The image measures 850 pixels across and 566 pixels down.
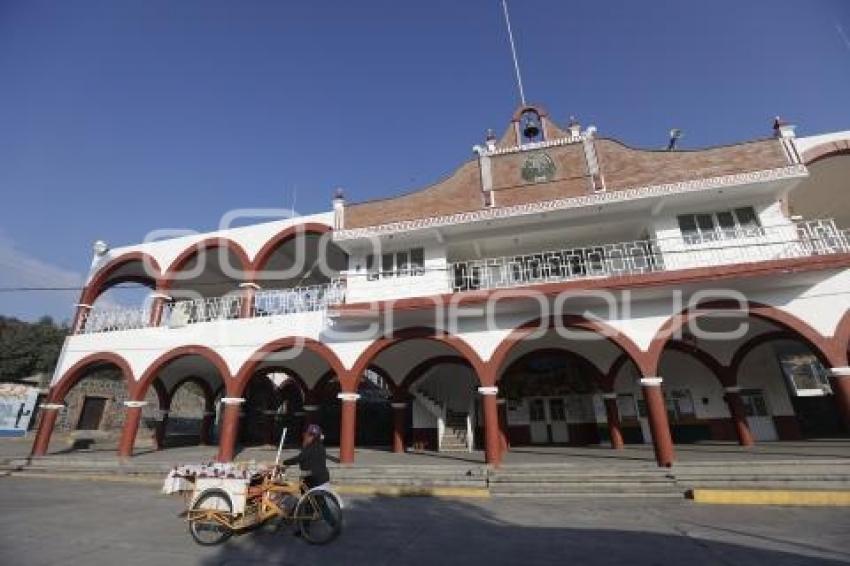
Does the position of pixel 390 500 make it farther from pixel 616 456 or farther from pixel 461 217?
pixel 461 217

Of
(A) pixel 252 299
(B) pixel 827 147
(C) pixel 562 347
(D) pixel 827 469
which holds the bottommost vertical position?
(D) pixel 827 469

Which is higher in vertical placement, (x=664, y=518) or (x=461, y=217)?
(x=461, y=217)

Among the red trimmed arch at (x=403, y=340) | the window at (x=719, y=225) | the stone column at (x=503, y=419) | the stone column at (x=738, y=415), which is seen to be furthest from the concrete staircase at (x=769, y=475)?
the stone column at (x=503, y=419)

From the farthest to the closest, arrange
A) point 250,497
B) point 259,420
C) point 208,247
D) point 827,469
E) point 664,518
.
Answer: point 259,420 < point 208,247 < point 827,469 < point 664,518 < point 250,497

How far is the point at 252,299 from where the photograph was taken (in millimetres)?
14898

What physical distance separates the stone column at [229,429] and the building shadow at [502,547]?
7.57 meters

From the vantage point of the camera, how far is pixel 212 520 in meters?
5.85

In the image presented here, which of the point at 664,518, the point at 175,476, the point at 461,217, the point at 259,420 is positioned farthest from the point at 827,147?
the point at 259,420

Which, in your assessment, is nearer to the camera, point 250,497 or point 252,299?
point 250,497

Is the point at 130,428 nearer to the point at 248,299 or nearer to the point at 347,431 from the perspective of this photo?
the point at 248,299

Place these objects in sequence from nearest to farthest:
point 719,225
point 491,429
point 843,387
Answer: point 843,387 < point 491,429 < point 719,225

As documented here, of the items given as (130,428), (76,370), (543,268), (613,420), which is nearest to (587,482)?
(543,268)

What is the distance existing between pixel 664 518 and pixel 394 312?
765 centimetres

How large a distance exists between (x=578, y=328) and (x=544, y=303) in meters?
1.15
